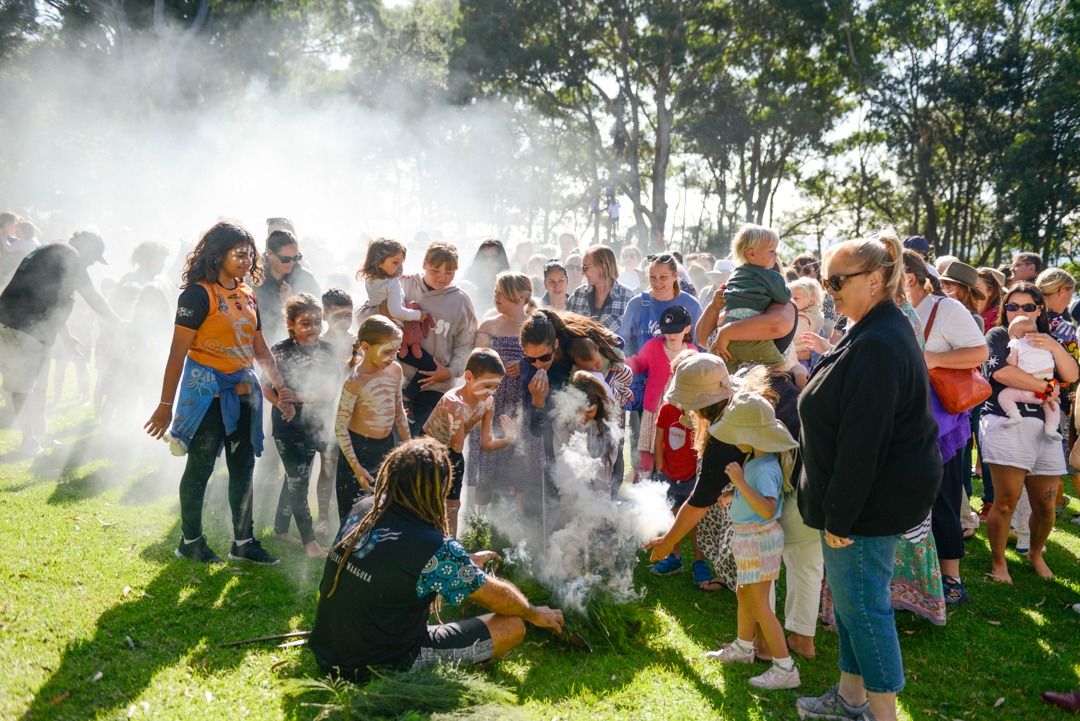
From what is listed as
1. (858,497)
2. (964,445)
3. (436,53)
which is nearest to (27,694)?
(858,497)

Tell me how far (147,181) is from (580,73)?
46.5 feet

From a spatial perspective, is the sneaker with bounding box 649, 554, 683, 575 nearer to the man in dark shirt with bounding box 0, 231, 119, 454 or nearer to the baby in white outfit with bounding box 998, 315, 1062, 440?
the baby in white outfit with bounding box 998, 315, 1062, 440

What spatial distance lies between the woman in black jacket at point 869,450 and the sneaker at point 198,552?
3.87m

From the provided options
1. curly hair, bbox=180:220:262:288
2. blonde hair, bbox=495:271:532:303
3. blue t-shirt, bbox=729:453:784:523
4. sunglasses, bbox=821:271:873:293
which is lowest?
blue t-shirt, bbox=729:453:784:523

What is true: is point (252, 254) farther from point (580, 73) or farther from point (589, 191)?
point (589, 191)

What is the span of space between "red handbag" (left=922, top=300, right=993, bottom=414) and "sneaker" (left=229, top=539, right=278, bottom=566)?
4.53m

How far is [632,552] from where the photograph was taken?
183 inches

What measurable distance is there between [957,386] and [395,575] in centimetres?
352

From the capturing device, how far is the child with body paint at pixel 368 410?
4590mm

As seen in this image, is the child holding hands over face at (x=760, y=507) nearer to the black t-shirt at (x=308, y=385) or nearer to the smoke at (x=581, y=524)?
the smoke at (x=581, y=524)

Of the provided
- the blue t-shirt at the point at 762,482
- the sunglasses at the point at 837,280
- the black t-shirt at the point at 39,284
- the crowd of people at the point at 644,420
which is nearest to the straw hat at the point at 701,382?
the crowd of people at the point at 644,420

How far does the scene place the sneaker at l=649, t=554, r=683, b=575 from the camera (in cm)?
518

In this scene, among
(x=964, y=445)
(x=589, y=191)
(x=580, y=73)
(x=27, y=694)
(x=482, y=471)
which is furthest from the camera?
(x=589, y=191)

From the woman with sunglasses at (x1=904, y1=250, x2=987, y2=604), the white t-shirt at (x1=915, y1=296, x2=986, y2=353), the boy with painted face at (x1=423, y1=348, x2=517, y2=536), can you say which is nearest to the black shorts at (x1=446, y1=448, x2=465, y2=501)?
the boy with painted face at (x1=423, y1=348, x2=517, y2=536)
